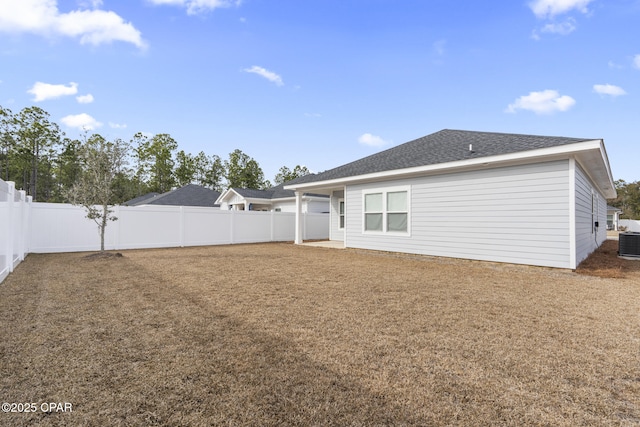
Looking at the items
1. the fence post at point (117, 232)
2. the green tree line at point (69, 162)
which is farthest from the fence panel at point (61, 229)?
the green tree line at point (69, 162)

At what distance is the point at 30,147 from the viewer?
95.3 ft

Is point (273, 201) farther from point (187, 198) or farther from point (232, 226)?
point (187, 198)

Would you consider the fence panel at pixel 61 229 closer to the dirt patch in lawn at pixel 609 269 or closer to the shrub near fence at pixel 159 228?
the shrub near fence at pixel 159 228

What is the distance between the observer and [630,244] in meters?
9.55

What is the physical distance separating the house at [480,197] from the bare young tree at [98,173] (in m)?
7.64

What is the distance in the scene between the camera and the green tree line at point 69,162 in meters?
28.2

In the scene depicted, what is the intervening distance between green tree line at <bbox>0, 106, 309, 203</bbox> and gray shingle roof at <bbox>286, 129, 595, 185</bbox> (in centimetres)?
1572

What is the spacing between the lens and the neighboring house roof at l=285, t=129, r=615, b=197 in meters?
6.93

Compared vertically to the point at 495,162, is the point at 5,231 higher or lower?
lower

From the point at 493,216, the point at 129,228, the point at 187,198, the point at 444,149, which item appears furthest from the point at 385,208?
the point at 187,198

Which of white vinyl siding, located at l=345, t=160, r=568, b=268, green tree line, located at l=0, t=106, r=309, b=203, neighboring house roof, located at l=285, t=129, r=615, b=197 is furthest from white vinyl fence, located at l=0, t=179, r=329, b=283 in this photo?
green tree line, located at l=0, t=106, r=309, b=203

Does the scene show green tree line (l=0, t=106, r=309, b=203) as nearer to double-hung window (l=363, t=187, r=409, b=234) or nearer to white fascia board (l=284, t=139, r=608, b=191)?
double-hung window (l=363, t=187, r=409, b=234)

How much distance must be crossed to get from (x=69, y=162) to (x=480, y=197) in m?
39.2

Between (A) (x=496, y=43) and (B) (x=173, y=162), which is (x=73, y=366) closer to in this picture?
(A) (x=496, y=43)
